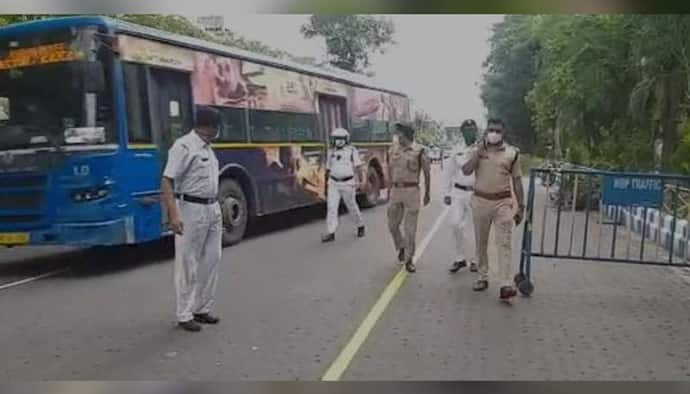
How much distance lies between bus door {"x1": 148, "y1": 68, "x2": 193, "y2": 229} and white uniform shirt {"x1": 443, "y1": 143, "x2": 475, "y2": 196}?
1.12m

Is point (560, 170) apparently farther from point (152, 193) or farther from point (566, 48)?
point (152, 193)

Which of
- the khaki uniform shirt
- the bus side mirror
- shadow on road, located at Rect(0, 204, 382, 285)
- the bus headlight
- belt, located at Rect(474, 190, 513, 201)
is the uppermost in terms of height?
the bus side mirror

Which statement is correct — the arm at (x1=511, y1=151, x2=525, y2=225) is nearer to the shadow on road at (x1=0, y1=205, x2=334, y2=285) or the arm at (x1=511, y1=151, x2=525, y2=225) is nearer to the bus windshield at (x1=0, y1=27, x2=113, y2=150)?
the shadow on road at (x1=0, y1=205, x2=334, y2=285)

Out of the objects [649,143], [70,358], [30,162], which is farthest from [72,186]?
[649,143]

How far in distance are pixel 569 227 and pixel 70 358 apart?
2.09 m

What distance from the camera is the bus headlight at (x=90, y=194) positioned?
120 inches

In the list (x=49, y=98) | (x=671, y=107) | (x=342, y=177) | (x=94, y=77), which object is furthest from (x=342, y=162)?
(x=671, y=107)

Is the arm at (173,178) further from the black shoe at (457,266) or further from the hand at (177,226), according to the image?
the black shoe at (457,266)

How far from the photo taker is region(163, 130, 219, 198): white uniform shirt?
2816 mm

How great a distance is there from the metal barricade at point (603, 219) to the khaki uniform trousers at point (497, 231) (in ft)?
0.32

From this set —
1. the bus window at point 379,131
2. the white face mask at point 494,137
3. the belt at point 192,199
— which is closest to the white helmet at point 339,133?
the bus window at point 379,131

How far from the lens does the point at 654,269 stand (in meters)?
3.45

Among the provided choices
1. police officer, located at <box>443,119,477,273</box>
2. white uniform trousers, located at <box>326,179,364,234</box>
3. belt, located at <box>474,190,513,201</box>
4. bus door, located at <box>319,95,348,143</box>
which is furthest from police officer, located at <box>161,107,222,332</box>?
belt, located at <box>474,190,513,201</box>

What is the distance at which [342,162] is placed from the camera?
3.54 meters
